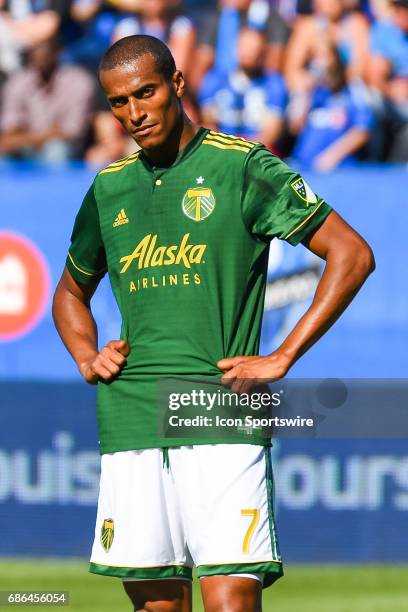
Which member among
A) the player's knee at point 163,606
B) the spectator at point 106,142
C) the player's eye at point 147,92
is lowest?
the player's knee at point 163,606

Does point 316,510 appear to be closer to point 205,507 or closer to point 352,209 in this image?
point 352,209

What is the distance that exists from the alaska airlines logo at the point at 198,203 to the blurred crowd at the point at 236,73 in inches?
233

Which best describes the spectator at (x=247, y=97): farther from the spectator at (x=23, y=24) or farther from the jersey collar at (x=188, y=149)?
the jersey collar at (x=188, y=149)

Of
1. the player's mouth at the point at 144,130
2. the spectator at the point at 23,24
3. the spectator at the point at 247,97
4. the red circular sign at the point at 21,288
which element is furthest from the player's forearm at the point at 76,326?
the spectator at the point at 23,24

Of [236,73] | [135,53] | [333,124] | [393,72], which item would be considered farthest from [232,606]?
[393,72]

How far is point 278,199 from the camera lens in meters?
3.95

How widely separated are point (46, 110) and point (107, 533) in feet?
22.6

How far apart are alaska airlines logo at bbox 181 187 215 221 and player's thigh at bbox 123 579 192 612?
117 cm

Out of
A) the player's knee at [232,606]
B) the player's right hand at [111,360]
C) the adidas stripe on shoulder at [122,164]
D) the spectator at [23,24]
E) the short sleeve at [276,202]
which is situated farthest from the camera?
the spectator at [23,24]

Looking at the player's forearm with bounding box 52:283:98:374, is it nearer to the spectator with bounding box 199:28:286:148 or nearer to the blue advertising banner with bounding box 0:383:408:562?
the blue advertising banner with bounding box 0:383:408:562

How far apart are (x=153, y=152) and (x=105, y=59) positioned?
33 cm

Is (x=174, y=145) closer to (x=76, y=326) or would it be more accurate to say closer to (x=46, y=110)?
(x=76, y=326)

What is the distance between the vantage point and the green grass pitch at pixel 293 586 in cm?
723

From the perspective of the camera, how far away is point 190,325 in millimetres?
4012
